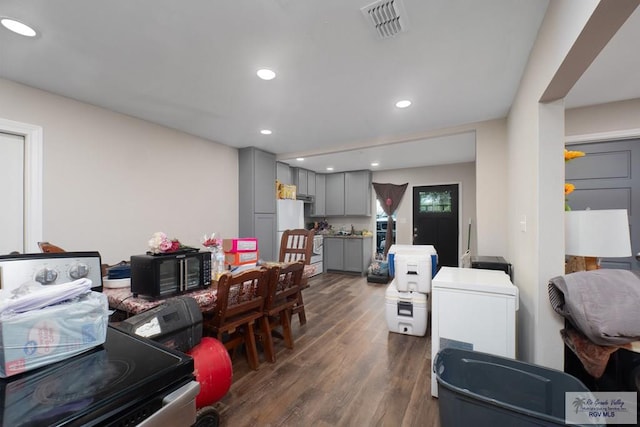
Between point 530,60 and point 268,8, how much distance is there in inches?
69.9

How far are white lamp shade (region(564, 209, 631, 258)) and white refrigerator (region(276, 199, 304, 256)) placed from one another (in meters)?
3.87

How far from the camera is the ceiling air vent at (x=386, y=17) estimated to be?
140cm

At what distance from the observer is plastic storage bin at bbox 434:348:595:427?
106 centimetres

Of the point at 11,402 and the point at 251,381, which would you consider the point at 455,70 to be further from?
the point at 251,381

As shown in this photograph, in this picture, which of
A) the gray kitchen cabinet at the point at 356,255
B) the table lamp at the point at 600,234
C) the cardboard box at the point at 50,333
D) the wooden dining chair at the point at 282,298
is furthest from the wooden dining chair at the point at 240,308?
the gray kitchen cabinet at the point at 356,255

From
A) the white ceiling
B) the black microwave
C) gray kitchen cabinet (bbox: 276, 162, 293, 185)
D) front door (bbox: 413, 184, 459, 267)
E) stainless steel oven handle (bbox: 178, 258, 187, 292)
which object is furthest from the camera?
front door (bbox: 413, 184, 459, 267)

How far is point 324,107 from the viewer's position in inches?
107

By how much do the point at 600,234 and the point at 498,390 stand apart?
3.30 feet

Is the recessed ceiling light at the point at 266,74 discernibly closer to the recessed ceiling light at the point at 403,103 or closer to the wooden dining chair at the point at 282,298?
the recessed ceiling light at the point at 403,103

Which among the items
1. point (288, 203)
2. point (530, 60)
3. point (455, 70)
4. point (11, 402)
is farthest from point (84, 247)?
point (530, 60)

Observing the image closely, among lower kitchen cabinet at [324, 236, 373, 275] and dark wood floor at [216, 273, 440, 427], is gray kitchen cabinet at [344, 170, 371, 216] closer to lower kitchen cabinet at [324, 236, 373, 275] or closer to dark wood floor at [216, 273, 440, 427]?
lower kitchen cabinet at [324, 236, 373, 275]

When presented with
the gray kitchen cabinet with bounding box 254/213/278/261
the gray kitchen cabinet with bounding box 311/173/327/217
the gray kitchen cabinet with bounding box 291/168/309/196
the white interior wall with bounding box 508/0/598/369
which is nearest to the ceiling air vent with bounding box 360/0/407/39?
the white interior wall with bounding box 508/0/598/369

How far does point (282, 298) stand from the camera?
2.46m

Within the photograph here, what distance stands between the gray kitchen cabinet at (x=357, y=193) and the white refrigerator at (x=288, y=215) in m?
1.25
